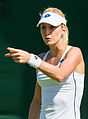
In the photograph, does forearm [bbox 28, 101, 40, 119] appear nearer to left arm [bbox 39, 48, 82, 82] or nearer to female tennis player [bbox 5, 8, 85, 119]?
female tennis player [bbox 5, 8, 85, 119]

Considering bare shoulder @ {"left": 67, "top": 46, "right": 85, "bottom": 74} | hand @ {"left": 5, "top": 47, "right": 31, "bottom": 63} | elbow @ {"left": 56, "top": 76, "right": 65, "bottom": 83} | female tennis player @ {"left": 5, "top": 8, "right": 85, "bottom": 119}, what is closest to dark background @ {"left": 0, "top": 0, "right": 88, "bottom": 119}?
female tennis player @ {"left": 5, "top": 8, "right": 85, "bottom": 119}

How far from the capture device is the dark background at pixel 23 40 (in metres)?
4.65

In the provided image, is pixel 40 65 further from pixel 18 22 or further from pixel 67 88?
pixel 18 22

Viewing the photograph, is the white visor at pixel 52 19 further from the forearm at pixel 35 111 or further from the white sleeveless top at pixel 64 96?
the forearm at pixel 35 111

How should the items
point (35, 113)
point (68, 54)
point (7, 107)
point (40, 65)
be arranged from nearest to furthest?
point (40, 65) → point (68, 54) → point (35, 113) → point (7, 107)

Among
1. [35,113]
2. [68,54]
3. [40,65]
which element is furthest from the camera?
[35,113]

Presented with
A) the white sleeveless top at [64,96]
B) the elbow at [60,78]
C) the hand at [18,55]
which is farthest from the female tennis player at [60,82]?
the hand at [18,55]

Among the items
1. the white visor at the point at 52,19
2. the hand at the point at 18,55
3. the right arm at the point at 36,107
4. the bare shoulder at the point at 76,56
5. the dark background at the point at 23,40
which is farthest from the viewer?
the dark background at the point at 23,40

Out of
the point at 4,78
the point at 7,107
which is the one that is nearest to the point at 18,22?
the point at 4,78

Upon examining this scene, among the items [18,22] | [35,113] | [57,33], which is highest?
[18,22]

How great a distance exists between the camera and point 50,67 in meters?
2.55

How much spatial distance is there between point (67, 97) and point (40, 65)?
44 centimetres

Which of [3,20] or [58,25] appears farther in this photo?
[3,20]

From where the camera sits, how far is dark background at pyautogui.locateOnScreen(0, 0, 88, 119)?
465 centimetres
